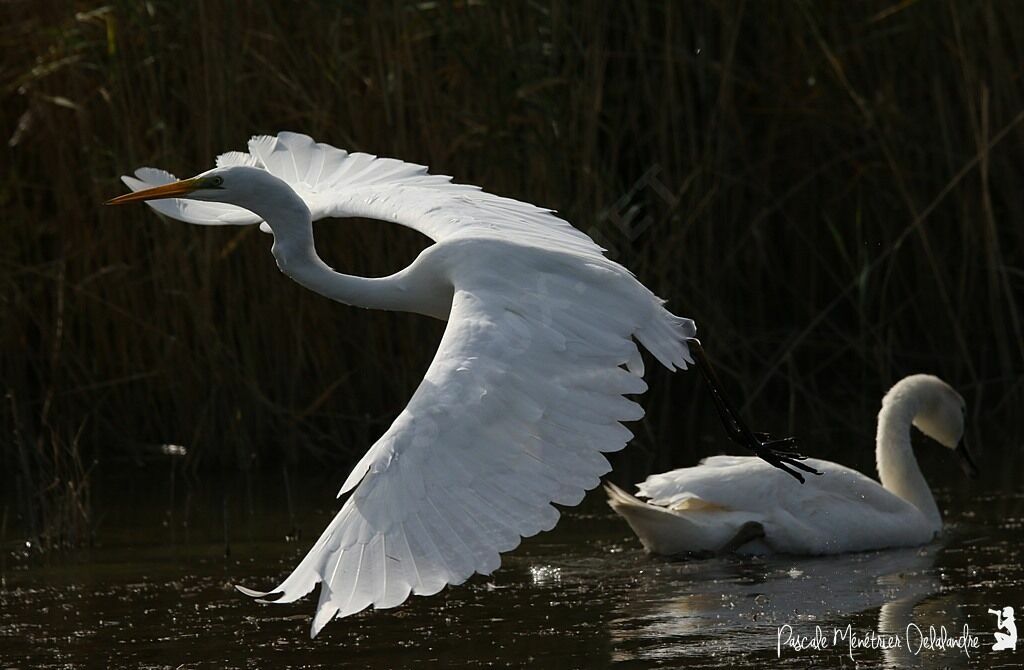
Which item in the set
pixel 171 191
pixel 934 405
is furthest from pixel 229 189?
pixel 934 405

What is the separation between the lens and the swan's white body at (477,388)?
3.90m

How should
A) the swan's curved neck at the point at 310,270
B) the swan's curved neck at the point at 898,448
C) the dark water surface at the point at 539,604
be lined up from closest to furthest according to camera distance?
the dark water surface at the point at 539,604, the swan's curved neck at the point at 310,270, the swan's curved neck at the point at 898,448

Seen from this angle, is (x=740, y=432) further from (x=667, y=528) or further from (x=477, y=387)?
(x=477, y=387)

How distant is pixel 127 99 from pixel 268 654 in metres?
4.19

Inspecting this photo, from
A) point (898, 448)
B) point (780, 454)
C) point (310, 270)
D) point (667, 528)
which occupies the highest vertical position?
point (310, 270)

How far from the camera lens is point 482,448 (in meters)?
4.26

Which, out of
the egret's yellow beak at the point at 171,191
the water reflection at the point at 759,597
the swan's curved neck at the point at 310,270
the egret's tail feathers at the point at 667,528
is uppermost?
the egret's yellow beak at the point at 171,191

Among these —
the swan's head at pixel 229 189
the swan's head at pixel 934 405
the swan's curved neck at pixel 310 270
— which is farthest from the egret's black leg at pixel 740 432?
the swan's head at pixel 229 189

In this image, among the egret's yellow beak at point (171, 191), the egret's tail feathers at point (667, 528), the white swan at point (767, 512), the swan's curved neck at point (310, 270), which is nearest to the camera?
the egret's yellow beak at point (171, 191)

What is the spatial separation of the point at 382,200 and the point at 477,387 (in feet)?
7.69

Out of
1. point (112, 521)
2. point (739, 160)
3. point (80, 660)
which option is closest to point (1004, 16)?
point (739, 160)

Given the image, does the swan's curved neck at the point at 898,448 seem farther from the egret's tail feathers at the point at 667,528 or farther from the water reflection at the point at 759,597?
the egret's tail feathers at the point at 667,528

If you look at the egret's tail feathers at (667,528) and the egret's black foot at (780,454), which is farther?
the egret's tail feathers at (667,528)

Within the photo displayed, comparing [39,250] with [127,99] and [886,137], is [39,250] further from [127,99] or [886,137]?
[886,137]
